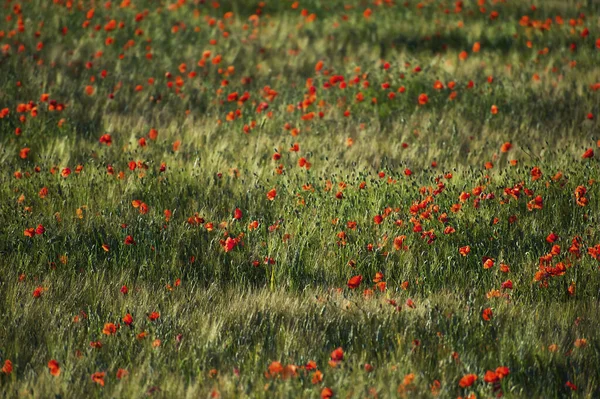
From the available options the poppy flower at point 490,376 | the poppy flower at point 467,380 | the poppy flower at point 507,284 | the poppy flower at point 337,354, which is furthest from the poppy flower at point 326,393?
the poppy flower at point 507,284

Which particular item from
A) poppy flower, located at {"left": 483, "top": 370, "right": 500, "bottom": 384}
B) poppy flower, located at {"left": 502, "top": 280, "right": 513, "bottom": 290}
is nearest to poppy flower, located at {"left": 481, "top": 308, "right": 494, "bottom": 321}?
poppy flower, located at {"left": 502, "top": 280, "right": 513, "bottom": 290}

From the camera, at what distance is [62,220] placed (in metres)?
4.46

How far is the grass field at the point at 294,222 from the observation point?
3098 millimetres

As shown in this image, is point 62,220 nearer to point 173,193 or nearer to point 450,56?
point 173,193

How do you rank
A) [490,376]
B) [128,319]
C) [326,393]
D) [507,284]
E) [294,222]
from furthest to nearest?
[294,222]
[507,284]
[128,319]
[490,376]
[326,393]

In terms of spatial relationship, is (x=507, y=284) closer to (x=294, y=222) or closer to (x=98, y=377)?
(x=294, y=222)

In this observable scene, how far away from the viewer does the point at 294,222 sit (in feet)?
14.9

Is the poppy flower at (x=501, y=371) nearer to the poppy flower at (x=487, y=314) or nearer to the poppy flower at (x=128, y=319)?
the poppy flower at (x=487, y=314)

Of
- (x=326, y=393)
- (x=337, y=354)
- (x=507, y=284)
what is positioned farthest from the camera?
(x=507, y=284)

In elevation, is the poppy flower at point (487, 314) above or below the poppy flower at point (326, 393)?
above

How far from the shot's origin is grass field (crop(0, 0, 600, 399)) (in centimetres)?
310

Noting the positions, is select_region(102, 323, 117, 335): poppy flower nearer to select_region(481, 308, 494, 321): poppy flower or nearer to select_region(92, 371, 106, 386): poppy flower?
select_region(92, 371, 106, 386): poppy flower

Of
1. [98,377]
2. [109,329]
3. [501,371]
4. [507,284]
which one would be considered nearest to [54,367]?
[98,377]

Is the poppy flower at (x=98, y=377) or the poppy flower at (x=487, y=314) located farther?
the poppy flower at (x=487, y=314)
